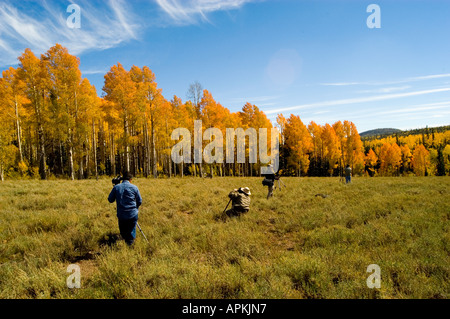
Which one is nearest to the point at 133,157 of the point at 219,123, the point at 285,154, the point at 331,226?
the point at 219,123

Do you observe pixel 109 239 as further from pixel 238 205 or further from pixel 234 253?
pixel 238 205

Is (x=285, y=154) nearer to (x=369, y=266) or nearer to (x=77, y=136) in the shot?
(x=77, y=136)

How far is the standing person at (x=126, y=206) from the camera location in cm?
571

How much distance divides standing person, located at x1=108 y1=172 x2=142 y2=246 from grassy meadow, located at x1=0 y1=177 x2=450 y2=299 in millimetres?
321

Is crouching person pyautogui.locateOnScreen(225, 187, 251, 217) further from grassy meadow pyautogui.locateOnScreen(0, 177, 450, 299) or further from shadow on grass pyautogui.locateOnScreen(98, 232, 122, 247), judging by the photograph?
shadow on grass pyautogui.locateOnScreen(98, 232, 122, 247)

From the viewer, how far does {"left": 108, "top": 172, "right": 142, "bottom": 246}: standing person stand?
5.71m

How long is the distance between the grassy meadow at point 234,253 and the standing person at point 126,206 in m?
0.32

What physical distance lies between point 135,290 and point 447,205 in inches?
480

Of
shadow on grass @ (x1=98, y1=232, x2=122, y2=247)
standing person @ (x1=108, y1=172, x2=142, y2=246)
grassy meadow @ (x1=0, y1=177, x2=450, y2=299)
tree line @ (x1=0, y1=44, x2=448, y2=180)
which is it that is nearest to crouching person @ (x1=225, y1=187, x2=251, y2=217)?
grassy meadow @ (x1=0, y1=177, x2=450, y2=299)

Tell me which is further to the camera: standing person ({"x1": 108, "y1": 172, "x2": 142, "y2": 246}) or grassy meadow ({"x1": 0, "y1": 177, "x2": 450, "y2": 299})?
standing person ({"x1": 108, "y1": 172, "x2": 142, "y2": 246})

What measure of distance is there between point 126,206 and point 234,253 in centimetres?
315

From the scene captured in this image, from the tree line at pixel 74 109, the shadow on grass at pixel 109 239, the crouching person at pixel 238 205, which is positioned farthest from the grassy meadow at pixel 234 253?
the tree line at pixel 74 109

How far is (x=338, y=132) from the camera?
47469mm

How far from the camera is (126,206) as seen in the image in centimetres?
572
